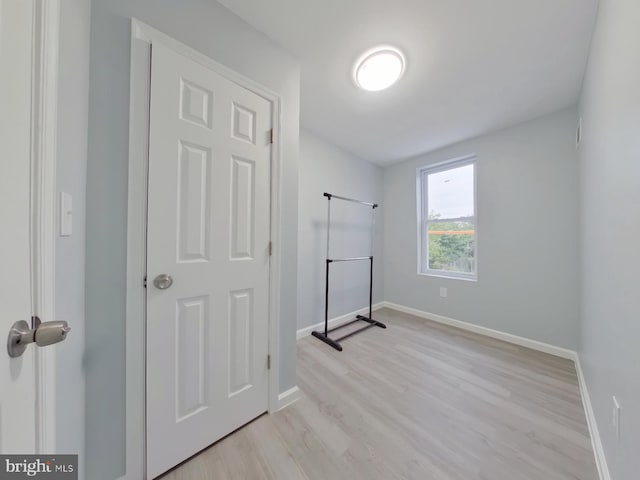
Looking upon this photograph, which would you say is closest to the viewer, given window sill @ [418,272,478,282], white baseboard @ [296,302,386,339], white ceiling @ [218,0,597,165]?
white ceiling @ [218,0,597,165]

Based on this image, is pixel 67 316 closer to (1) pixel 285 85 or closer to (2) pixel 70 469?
(2) pixel 70 469

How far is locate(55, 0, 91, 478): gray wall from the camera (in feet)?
2.30

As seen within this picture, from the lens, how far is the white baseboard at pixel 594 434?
3.43 feet

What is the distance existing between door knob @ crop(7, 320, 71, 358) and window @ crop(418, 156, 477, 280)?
330cm

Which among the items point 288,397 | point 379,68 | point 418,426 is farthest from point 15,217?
point 379,68

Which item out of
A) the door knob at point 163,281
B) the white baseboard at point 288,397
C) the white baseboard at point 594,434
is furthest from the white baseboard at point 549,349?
the door knob at point 163,281

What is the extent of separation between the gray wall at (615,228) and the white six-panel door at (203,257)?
161 centimetres

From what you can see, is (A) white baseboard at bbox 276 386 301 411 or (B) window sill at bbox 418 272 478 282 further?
(B) window sill at bbox 418 272 478 282

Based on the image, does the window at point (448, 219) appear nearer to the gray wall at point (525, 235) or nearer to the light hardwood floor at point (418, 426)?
the gray wall at point (525, 235)

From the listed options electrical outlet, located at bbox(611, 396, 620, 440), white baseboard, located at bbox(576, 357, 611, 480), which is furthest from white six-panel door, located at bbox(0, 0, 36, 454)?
white baseboard, located at bbox(576, 357, 611, 480)

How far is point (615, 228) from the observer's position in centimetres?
102

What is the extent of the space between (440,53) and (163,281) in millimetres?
2213

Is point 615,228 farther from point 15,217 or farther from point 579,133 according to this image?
point 15,217

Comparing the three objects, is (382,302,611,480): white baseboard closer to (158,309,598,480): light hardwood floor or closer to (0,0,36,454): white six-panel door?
(158,309,598,480): light hardwood floor
